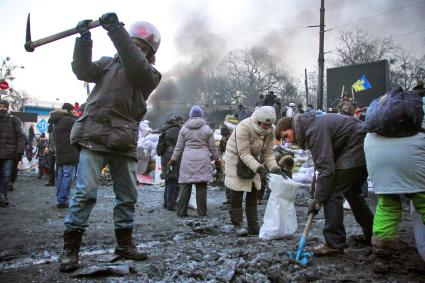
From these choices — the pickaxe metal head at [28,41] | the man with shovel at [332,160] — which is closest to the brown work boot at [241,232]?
the man with shovel at [332,160]

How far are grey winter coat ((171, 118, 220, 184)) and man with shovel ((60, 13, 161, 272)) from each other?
3.03 meters

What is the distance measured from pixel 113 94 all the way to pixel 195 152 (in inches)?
138

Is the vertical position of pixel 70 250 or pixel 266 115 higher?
pixel 266 115

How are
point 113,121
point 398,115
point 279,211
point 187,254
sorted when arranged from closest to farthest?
point 398,115 → point 113,121 → point 187,254 → point 279,211

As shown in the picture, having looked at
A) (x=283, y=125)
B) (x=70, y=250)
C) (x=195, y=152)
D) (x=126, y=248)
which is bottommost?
(x=126, y=248)

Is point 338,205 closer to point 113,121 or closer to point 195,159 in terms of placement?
point 113,121

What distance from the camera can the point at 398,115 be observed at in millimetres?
2877

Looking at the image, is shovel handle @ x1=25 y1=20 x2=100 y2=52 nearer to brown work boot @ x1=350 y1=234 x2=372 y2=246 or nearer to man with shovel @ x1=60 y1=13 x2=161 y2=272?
man with shovel @ x1=60 y1=13 x2=161 y2=272

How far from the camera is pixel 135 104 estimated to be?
330 centimetres

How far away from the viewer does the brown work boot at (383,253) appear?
2959mm

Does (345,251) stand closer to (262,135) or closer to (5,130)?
(262,135)

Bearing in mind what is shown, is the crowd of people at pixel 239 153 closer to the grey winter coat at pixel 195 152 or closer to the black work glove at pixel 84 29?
the black work glove at pixel 84 29

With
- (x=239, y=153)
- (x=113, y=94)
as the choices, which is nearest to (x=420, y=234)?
(x=239, y=153)

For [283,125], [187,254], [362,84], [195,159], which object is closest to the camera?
[187,254]
